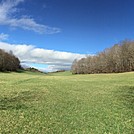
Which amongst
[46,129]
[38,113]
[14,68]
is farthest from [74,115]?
[14,68]

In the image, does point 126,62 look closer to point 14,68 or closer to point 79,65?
point 79,65

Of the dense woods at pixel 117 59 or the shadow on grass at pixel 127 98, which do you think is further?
the dense woods at pixel 117 59

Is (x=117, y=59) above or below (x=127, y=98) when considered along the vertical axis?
above

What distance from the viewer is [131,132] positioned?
1149cm

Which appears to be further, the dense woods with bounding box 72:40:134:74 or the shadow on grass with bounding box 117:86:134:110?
the dense woods with bounding box 72:40:134:74

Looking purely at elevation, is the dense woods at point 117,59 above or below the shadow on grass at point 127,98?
above

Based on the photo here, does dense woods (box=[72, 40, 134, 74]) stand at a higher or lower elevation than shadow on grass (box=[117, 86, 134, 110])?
higher

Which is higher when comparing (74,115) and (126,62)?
(126,62)

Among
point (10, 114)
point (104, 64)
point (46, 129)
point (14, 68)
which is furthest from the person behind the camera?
point (14, 68)

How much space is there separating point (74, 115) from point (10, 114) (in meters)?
4.06

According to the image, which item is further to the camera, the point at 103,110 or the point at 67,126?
the point at 103,110

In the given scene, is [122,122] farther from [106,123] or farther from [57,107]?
[57,107]

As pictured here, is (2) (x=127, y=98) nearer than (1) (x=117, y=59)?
Yes

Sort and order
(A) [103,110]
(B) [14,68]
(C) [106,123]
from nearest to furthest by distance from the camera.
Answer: (C) [106,123]
(A) [103,110]
(B) [14,68]
